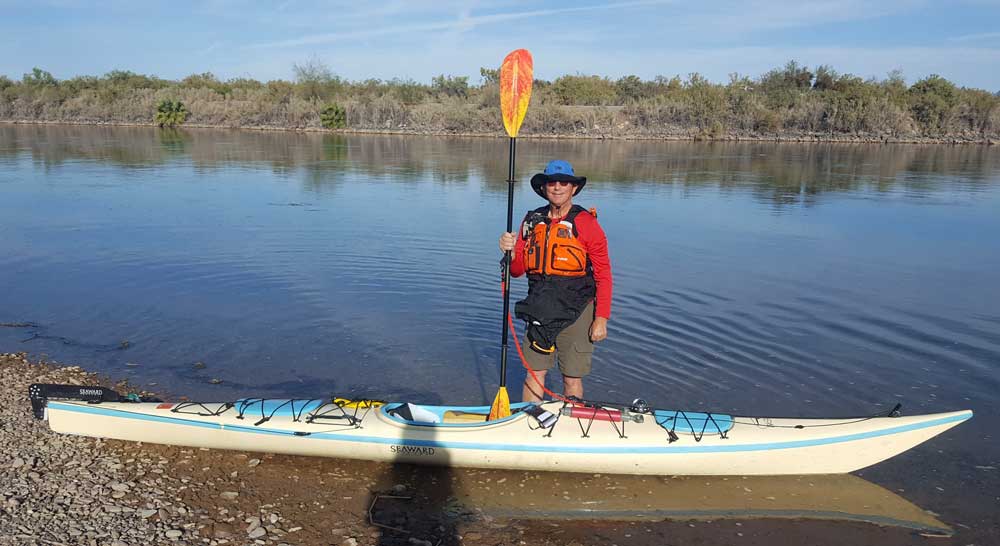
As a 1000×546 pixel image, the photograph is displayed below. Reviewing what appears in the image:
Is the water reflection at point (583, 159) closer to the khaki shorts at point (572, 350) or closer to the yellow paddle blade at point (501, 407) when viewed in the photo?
the khaki shorts at point (572, 350)

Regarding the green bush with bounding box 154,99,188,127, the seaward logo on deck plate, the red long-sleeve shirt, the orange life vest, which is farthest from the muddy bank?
the green bush with bounding box 154,99,188,127

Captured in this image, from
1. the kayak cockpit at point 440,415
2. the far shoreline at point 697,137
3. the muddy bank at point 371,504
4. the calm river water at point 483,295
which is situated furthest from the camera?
the far shoreline at point 697,137

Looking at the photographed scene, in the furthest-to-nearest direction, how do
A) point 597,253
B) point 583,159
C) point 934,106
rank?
1. point 934,106
2. point 583,159
3. point 597,253

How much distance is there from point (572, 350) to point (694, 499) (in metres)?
1.18

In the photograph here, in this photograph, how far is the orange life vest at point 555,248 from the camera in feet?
14.0

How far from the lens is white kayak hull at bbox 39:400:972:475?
4199 mm

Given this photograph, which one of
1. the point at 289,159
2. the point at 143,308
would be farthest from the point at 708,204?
the point at 289,159

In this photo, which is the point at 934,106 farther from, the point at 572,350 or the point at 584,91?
the point at 572,350

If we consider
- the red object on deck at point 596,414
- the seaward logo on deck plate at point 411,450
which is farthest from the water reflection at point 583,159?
the seaward logo on deck plate at point 411,450

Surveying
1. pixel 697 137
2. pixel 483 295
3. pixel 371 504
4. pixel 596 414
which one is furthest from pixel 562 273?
pixel 697 137

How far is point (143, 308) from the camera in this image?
740 centimetres

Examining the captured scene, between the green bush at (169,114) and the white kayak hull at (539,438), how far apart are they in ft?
159

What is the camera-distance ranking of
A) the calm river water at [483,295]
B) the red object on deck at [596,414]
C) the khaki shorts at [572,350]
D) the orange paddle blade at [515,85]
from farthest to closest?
the calm river water at [483,295], the orange paddle blade at [515,85], the khaki shorts at [572,350], the red object on deck at [596,414]

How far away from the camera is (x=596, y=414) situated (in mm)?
4359
